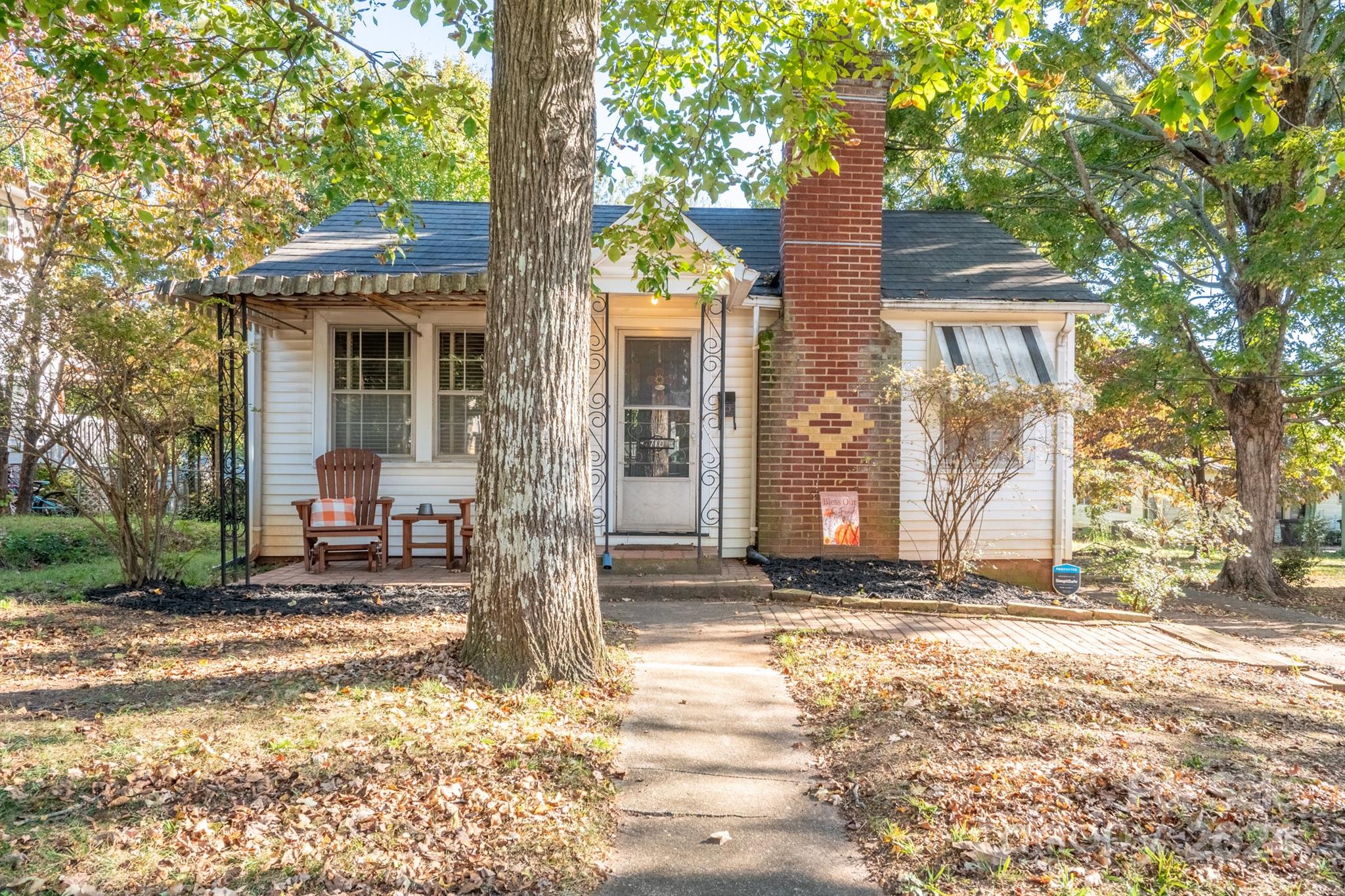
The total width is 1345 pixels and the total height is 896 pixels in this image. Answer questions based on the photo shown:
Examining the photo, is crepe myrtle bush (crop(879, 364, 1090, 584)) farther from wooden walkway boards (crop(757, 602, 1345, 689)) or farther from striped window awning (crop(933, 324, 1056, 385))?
wooden walkway boards (crop(757, 602, 1345, 689))

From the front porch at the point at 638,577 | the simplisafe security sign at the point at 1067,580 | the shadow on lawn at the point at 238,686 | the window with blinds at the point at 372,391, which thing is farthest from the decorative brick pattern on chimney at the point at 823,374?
the shadow on lawn at the point at 238,686

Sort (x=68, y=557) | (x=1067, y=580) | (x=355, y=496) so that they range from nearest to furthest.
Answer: (x=355, y=496) < (x=1067, y=580) < (x=68, y=557)

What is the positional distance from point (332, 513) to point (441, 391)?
1.80 metres

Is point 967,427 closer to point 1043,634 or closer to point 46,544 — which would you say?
point 1043,634

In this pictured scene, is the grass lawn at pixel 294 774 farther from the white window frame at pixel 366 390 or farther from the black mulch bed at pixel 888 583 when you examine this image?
the white window frame at pixel 366 390

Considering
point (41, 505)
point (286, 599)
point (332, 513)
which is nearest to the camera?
point (286, 599)

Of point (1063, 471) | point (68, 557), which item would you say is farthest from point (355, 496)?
point (1063, 471)

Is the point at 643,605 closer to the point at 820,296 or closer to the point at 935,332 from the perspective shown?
the point at 820,296

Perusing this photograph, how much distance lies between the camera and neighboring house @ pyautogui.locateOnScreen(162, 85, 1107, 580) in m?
8.49

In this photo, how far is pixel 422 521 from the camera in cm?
830

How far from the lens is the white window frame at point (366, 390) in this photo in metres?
8.55

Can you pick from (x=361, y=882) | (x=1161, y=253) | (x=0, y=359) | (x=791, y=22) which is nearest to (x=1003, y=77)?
(x=791, y=22)

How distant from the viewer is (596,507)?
8445mm

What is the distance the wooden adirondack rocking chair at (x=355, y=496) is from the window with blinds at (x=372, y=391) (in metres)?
0.36
